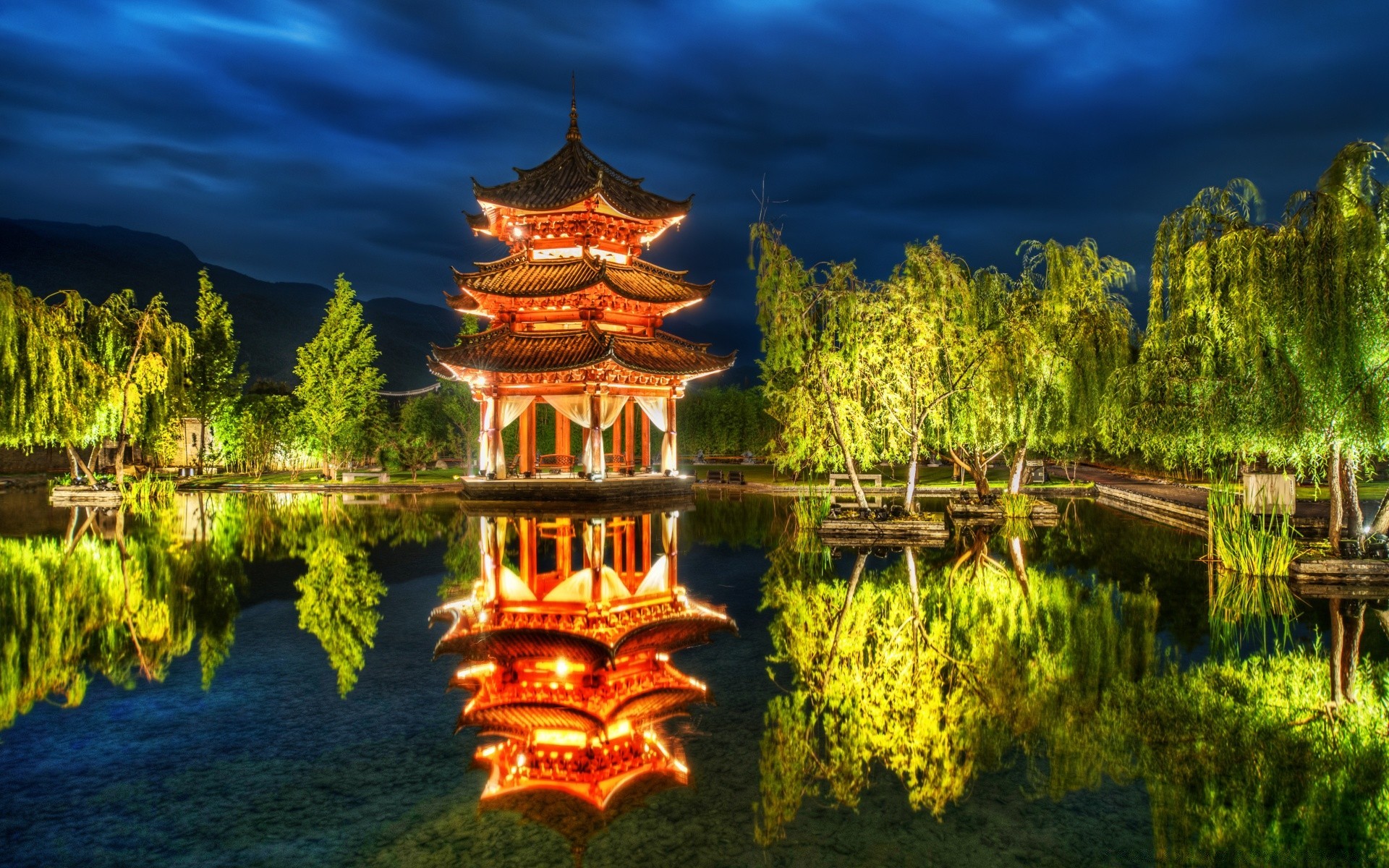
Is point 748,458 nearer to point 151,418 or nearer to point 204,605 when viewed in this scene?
point 151,418

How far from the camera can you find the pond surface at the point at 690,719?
15.2ft

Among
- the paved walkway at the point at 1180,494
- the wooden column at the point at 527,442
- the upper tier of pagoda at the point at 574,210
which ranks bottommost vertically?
the paved walkway at the point at 1180,494

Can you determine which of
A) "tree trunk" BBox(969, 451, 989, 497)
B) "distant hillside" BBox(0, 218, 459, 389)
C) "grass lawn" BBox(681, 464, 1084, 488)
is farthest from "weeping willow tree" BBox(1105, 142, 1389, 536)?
"distant hillside" BBox(0, 218, 459, 389)

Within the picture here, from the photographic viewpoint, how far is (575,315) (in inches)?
1118

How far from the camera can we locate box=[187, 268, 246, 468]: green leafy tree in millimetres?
38250

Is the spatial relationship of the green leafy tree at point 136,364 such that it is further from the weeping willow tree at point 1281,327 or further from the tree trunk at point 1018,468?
the weeping willow tree at point 1281,327

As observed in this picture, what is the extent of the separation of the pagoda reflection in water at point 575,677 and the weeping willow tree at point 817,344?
5.02 meters

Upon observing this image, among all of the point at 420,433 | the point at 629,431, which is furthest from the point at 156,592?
the point at 420,433

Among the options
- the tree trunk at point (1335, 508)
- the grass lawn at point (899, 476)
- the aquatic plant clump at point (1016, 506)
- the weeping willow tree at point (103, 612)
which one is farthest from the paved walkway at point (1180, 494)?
the weeping willow tree at point (103, 612)

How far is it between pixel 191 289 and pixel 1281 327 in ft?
470

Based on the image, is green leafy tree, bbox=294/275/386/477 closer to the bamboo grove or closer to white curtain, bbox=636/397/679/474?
white curtain, bbox=636/397/679/474

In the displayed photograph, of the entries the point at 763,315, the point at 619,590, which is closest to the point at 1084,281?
the point at 763,315

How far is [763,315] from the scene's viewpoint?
16688mm

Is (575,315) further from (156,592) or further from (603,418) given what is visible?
(156,592)
